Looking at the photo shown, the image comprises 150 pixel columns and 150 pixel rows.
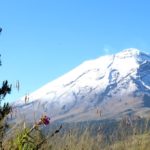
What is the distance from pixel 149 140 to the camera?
33.5 ft

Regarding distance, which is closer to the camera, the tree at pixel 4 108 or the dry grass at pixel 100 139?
the tree at pixel 4 108

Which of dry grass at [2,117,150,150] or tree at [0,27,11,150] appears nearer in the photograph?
tree at [0,27,11,150]

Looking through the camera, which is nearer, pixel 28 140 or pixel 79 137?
pixel 28 140

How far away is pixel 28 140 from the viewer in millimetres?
4758

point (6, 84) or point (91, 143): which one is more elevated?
point (6, 84)

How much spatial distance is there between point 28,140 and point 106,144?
6.69 metres

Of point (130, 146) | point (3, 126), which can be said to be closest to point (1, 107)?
point (3, 126)

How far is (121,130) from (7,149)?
6001 millimetres

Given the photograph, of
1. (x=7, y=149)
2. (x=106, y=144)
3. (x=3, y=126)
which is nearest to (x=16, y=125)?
(x=3, y=126)

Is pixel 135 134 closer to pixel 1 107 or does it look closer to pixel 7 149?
pixel 1 107

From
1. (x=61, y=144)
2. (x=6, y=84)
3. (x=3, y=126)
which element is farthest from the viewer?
(x=61, y=144)

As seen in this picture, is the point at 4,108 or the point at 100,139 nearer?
the point at 4,108

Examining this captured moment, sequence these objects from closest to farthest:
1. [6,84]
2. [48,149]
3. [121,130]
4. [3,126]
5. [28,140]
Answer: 1. [28,140]
2. [3,126]
3. [6,84]
4. [48,149]
5. [121,130]

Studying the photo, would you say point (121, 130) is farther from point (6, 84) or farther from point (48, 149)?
point (6, 84)
